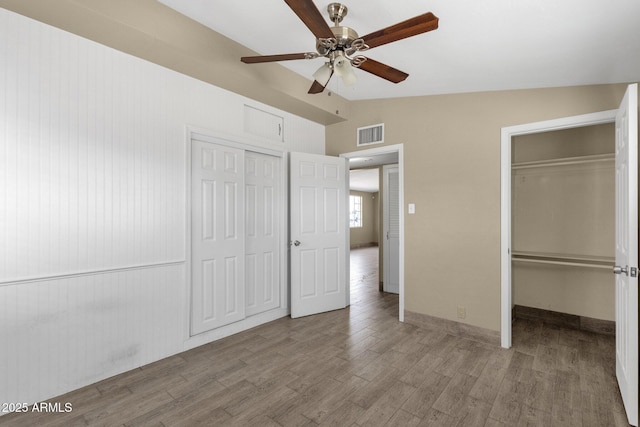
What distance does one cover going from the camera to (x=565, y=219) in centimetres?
368

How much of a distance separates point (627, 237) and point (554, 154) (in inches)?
86.1

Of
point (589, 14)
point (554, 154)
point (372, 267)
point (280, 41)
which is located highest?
point (280, 41)

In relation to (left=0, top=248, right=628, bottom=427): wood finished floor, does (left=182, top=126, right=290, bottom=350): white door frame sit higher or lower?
higher

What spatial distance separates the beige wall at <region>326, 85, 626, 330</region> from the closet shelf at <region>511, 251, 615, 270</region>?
891mm

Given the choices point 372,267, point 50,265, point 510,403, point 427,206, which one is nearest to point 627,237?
point 510,403

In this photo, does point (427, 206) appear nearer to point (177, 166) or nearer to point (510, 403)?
point (510, 403)

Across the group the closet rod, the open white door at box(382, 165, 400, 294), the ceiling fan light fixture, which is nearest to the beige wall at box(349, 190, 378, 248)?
the open white door at box(382, 165, 400, 294)

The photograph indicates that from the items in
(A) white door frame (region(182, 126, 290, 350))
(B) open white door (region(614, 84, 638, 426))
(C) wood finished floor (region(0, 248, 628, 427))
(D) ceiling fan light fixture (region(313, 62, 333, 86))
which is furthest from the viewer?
(A) white door frame (region(182, 126, 290, 350))

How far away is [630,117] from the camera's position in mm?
1916

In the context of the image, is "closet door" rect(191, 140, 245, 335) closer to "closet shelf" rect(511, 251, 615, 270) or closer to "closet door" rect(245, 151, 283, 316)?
"closet door" rect(245, 151, 283, 316)

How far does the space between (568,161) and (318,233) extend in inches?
119

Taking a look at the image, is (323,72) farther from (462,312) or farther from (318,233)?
(462,312)

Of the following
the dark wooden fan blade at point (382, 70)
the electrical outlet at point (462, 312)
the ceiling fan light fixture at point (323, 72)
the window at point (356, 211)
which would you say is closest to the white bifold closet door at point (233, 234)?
the ceiling fan light fixture at point (323, 72)

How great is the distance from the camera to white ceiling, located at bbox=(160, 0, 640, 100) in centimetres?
194
